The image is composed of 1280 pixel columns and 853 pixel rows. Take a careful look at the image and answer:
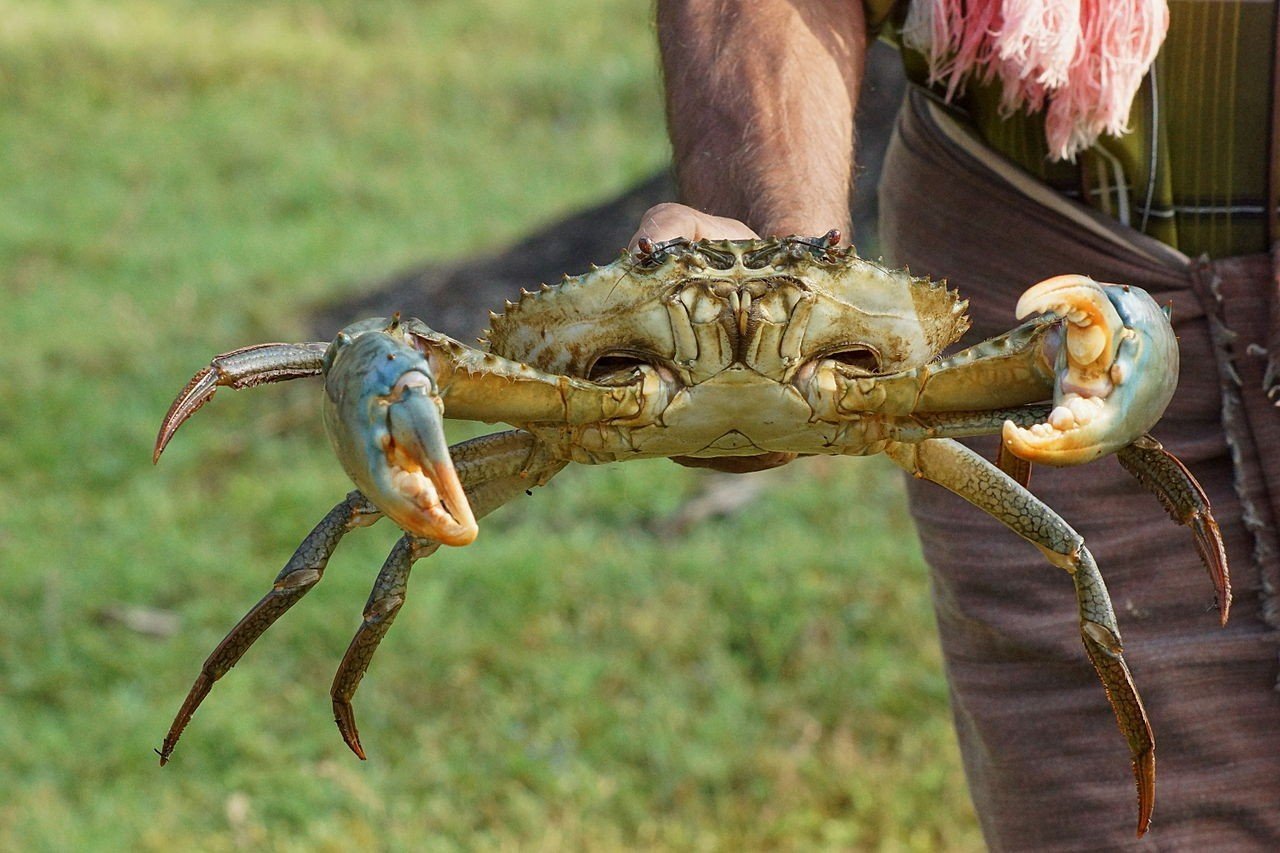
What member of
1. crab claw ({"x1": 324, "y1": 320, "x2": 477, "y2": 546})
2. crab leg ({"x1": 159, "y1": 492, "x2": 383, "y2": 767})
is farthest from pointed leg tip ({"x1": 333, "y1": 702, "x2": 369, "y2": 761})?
crab claw ({"x1": 324, "y1": 320, "x2": 477, "y2": 546})

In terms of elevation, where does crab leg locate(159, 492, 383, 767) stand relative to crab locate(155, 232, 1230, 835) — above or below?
below

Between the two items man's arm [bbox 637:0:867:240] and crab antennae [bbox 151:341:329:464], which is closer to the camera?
crab antennae [bbox 151:341:329:464]

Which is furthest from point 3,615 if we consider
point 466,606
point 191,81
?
point 191,81

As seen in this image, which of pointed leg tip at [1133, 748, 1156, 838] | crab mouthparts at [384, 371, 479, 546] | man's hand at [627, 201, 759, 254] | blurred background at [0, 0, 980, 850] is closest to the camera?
crab mouthparts at [384, 371, 479, 546]

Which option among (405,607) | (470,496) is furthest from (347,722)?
(405,607)

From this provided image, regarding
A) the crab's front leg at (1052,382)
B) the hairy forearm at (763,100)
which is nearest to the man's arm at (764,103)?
the hairy forearm at (763,100)

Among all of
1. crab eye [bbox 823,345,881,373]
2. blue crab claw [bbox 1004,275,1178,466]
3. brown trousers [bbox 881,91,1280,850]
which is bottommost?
brown trousers [bbox 881,91,1280,850]

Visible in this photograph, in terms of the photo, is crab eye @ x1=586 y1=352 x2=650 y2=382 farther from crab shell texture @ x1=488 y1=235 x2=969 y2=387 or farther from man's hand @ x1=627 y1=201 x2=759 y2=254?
man's hand @ x1=627 y1=201 x2=759 y2=254

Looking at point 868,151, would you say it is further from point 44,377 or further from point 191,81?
point 191,81
